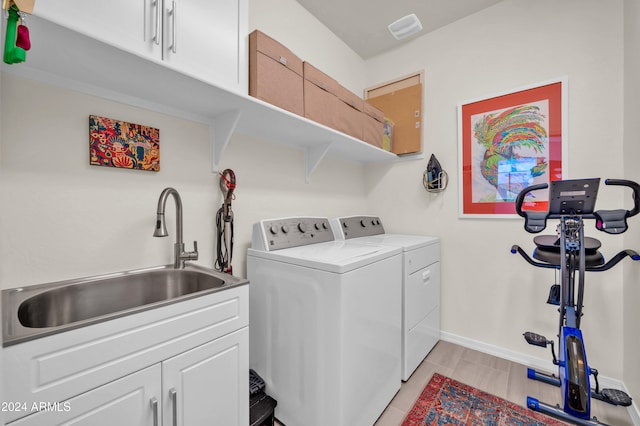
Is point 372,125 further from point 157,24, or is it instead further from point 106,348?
point 106,348

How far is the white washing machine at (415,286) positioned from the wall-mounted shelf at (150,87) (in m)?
0.81

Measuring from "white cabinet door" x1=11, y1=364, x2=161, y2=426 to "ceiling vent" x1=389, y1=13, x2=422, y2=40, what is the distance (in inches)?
113

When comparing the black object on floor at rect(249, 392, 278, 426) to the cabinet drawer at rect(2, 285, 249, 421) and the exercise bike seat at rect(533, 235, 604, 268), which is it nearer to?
the cabinet drawer at rect(2, 285, 249, 421)

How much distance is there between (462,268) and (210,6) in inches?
99.8

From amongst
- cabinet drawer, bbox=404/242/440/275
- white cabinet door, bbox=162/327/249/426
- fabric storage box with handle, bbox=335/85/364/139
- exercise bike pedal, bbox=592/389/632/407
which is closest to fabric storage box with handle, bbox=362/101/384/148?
fabric storage box with handle, bbox=335/85/364/139

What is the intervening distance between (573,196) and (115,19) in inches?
84.2

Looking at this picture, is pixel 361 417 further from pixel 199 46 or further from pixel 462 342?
pixel 199 46

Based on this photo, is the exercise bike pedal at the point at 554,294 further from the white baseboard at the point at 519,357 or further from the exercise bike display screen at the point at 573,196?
the white baseboard at the point at 519,357

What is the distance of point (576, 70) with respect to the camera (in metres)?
1.82

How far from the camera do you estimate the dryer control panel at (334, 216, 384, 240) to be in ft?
7.08

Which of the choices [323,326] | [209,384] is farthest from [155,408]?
[323,326]

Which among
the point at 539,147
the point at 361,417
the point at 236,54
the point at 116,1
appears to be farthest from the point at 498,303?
the point at 116,1

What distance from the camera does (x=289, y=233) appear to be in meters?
1.73

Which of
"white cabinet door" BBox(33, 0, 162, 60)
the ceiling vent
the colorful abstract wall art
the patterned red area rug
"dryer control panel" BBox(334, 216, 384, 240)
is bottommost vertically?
the patterned red area rug
